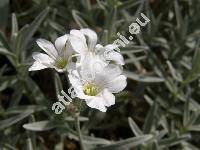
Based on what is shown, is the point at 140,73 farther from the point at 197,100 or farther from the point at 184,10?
the point at 184,10

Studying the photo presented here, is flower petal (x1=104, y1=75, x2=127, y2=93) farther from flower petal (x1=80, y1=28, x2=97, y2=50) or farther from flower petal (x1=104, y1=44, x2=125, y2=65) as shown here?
flower petal (x1=80, y1=28, x2=97, y2=50)

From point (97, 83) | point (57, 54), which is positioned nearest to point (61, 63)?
point (57, 54)

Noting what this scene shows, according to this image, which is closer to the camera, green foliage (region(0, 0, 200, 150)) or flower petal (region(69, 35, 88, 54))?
flower petal (region(69, 35, 88, 54))

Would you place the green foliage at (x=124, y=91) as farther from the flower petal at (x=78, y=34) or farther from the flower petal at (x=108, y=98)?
the flower petal at (x=108, y=98)

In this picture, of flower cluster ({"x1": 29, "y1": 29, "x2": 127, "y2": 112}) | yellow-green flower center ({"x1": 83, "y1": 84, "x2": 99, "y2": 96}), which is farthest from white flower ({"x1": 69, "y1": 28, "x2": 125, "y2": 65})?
yellow-green flower center ({"x1": 83, "y1": 84, "x2": 99, "y2": 96})

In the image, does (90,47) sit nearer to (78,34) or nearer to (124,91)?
(78,34)

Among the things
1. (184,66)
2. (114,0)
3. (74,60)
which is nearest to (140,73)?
(184,66)

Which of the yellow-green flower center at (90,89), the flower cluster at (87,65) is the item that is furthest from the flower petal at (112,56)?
the yellow-green flower center at (90,89)
